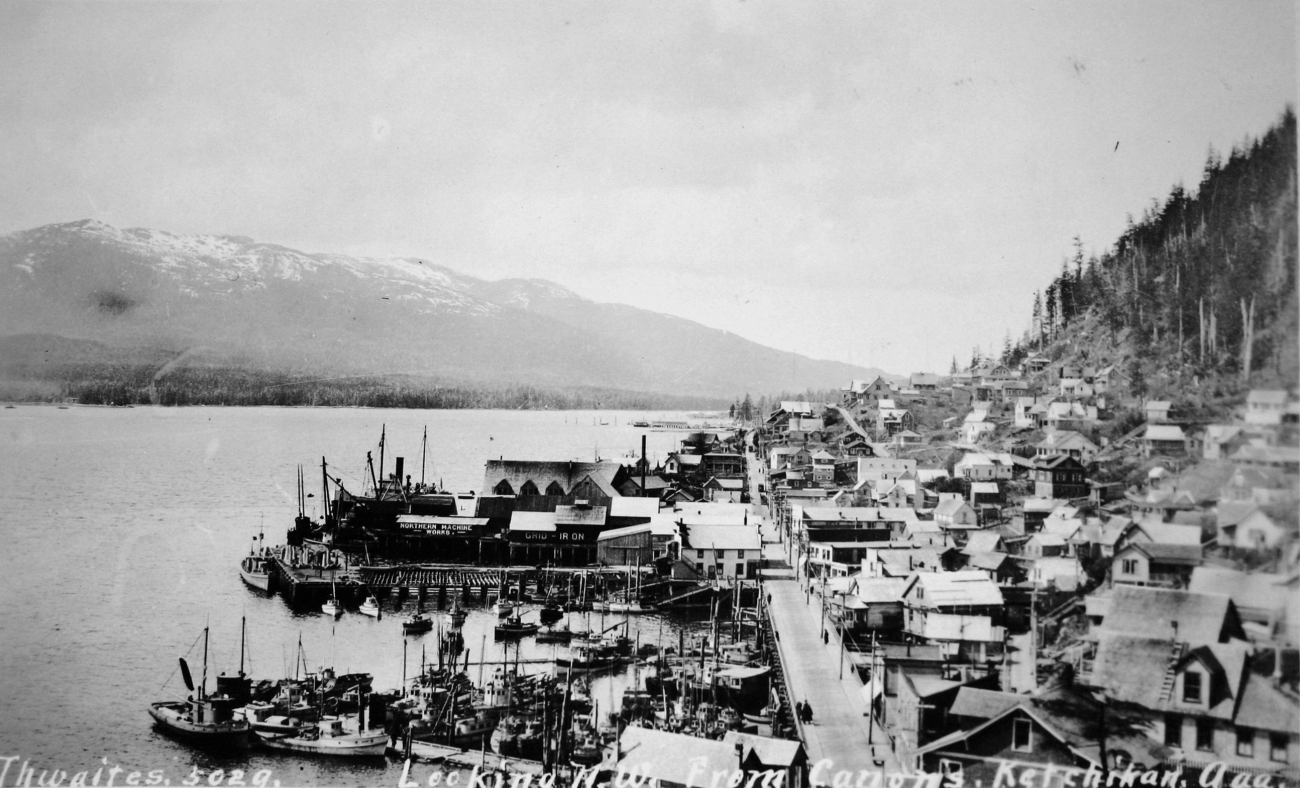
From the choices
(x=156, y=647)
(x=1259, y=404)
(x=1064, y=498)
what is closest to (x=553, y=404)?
(x=156, y=647)

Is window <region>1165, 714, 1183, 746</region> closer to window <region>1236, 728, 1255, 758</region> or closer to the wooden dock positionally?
window <region>1236, 728, 1255, 758</region>

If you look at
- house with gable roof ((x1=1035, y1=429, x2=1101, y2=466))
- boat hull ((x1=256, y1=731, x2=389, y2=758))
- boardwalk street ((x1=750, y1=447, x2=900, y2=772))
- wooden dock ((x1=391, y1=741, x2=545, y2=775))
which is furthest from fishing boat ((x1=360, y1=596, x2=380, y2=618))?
house with gable roof ((x1=1035, y1=429, x2=1101, y2=466))

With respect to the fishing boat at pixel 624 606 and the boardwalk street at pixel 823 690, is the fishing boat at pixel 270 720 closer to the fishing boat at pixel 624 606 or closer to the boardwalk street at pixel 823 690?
the boardwalk street at pixel 823 690

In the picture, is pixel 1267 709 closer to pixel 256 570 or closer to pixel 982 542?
pixel 982 542

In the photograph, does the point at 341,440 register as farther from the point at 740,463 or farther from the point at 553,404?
the point at 740,463

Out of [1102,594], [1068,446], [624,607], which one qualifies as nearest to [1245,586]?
[1102,594]
